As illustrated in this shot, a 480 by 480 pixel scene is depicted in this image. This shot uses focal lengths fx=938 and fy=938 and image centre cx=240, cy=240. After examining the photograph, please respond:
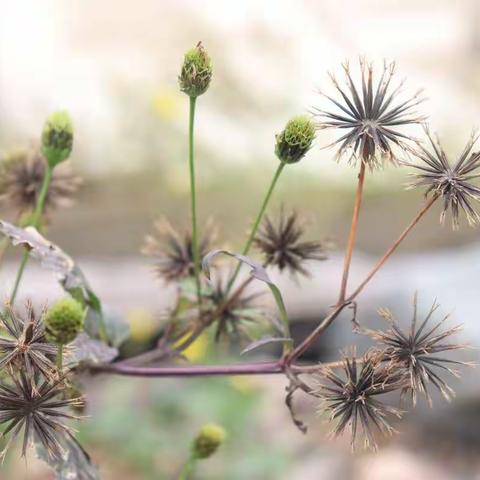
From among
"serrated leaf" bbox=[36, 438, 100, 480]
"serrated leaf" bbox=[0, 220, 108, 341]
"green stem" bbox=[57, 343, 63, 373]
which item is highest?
"serrated leaf" bbox=[0, 220, 108, 341]

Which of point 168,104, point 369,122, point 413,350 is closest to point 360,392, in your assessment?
point 413,350

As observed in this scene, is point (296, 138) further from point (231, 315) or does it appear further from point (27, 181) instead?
point (27, 181)

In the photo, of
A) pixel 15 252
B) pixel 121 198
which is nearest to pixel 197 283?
pixel 15 252

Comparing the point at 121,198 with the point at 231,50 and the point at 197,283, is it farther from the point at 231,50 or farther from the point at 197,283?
the point at 197,283

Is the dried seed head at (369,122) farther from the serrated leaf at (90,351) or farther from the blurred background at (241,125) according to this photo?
the blurred background at (241,125)

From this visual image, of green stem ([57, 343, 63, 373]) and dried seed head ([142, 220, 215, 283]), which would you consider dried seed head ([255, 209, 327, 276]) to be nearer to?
dried seed head ([142, 220, 215, 283])

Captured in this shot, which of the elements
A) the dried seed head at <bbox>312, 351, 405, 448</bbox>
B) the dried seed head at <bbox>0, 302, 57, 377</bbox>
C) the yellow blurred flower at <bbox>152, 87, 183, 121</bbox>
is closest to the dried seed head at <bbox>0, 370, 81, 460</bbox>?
the dried seed head at <bbox>0, 302, 57, 377</bbox>
